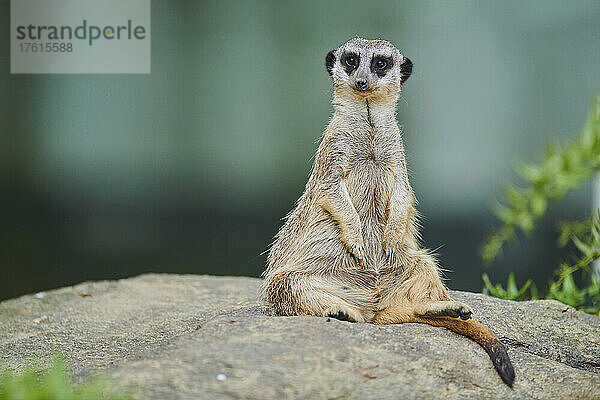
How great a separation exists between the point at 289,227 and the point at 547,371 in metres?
1.00

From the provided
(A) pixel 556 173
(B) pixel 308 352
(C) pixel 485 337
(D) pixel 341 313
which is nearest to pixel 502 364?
(C) pixel 485 337

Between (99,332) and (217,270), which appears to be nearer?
(99,332)

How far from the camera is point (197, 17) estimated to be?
6168 mm

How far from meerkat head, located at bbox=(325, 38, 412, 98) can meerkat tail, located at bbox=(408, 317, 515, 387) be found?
2.57 ft

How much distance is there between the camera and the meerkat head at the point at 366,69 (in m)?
2.57

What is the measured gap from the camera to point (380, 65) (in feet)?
8.60

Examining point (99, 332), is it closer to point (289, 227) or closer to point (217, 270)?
point (289, 227)

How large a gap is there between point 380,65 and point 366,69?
7cm

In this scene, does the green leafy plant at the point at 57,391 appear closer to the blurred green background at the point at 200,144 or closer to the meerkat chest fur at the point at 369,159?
the meerkat chest fur at the point at 369,159

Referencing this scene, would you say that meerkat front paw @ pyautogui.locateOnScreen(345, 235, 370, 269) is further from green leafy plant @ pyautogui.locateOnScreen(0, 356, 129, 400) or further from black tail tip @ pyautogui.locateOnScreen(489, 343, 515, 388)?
green leafy plant @ pyautogui.locateOnScreen(0, 356, 129, 400)

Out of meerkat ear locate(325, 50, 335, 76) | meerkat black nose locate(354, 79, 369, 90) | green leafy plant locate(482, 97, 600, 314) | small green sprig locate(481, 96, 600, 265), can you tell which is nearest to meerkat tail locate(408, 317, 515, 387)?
meerkat black nose locate(354, 79, 369, 90)

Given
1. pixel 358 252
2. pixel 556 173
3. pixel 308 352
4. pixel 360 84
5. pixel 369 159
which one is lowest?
pixel 308 352

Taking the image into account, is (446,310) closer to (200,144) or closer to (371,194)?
(371,194)

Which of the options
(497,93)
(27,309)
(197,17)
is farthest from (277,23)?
(27,309)
